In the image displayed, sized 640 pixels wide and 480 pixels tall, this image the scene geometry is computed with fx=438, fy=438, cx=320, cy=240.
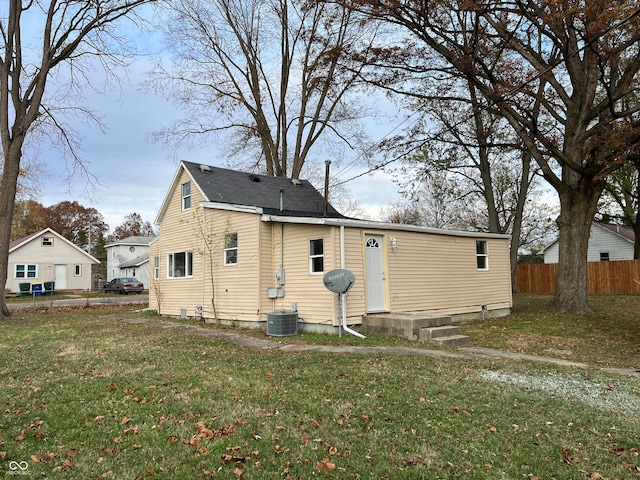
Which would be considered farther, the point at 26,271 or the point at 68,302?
the point at 26,271

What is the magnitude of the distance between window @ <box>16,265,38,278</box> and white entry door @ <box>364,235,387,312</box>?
3138 cm

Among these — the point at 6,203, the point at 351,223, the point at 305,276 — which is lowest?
the point at 305,276

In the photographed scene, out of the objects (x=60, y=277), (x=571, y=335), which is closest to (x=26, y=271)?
(x=60, y=277)

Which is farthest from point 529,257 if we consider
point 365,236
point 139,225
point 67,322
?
point 139,225

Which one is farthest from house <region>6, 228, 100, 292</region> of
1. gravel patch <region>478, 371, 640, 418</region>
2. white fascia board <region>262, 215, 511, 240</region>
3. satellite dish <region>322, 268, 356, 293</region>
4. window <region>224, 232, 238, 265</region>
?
gravel patch <region>478, 371, 640, 418</region>

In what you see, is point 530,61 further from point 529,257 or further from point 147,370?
point 529,257

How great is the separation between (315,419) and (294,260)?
7.42 m

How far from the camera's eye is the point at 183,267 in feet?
50.3

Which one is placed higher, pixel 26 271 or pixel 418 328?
pixel 26 271

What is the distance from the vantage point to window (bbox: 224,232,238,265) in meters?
13.1

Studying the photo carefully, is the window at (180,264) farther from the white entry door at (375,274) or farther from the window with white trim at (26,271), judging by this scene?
the window with white trim at (26,271)

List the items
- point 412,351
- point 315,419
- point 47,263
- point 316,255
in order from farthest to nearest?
1. point 47,263
2. point 316,255
3. point 412,351
4. point 315,419

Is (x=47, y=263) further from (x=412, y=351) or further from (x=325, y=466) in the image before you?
(x=325, y=466)

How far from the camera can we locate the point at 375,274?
11.5 meters
